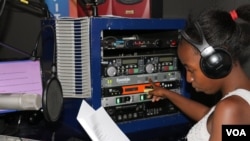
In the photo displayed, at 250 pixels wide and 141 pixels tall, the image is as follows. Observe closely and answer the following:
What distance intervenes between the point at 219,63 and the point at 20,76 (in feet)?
2.06

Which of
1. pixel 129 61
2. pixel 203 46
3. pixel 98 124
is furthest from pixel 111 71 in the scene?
pixel 203 46

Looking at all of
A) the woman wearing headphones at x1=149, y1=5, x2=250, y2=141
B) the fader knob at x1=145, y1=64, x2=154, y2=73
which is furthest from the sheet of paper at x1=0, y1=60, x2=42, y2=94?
the woman wearing headphones at x1=149, y1=5, x2=250, y2=141

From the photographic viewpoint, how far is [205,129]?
2.92 feet

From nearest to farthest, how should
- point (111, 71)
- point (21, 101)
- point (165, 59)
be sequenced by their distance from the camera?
point (21, 101), point (111, 71), point (165, 59)

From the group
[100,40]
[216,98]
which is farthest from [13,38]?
[216,98]

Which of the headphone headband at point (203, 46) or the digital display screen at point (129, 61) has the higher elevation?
the headphone headband at point (203, 46)

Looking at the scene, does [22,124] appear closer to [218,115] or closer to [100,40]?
[100,40]

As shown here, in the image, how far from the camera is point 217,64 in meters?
0.80

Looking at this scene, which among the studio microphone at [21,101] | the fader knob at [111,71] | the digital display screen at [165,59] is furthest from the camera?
the digital display screen at [165,59]

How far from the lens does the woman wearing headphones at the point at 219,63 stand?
2.54 ft

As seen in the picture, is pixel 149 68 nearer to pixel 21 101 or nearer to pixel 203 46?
pixel 203 46

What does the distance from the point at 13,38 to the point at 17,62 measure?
0.63 feet

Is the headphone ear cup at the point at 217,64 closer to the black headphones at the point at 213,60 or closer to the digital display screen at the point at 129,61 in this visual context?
the black headphones at the point at 213,60

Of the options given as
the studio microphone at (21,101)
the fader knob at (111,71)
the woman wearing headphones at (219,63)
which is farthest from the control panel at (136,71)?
the studio microphone at (21,101)
